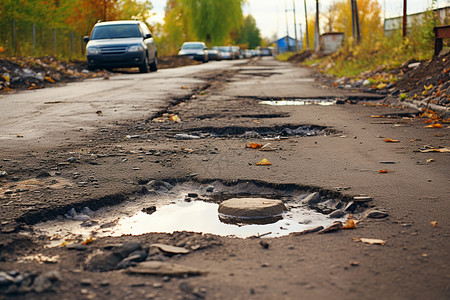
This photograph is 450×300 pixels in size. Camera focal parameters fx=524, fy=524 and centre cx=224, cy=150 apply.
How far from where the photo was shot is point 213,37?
201ft

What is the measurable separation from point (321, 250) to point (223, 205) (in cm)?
94

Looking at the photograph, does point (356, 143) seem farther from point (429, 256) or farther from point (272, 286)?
point (272, 286)

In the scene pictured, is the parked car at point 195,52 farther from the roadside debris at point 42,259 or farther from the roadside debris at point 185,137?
the roadside debris at point 42,259

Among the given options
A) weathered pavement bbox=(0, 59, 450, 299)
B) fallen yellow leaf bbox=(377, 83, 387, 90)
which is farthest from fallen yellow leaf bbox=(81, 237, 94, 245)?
fallen yellow leaf bbox=(377, 83, 387, 90)

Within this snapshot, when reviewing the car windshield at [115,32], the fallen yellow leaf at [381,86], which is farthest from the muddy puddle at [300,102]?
the car windshield at [115,32]

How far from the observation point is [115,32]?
715 inches

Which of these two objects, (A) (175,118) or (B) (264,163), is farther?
(A) (175,118)

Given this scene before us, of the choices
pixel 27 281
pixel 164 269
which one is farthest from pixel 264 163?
pixel 27 281

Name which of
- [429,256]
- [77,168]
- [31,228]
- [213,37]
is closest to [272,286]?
[429,256]

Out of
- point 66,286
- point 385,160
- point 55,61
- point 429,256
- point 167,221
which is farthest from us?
point 55,61

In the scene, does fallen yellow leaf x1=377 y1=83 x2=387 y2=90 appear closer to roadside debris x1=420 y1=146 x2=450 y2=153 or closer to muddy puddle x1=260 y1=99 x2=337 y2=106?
muddy puddle x1=260 y1=99 x2=337 y2=106

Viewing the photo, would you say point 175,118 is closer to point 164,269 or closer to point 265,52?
point 164,269

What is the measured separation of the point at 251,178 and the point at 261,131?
2.35 metres

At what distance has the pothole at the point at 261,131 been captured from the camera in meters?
6.09
